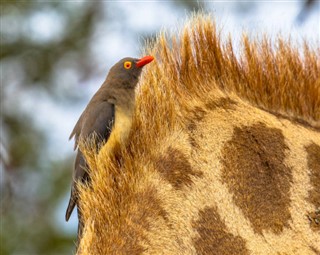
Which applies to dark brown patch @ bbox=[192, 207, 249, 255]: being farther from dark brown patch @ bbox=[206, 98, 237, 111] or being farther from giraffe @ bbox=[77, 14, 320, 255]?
dark brown patch @ bbox=[206, 98, 237, 111]

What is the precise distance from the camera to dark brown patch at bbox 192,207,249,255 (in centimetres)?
212

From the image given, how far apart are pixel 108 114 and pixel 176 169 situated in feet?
2.54

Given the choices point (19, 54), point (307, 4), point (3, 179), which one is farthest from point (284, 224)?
point (19, 54)

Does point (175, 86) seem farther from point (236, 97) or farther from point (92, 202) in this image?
point (92, 202)

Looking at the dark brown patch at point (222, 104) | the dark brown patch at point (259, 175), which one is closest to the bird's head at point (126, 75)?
the dark brown patch at point (222, 104)

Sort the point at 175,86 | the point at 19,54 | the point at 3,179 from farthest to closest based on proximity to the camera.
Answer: the point at 19,54
the point at 3,179
the point at 175,86

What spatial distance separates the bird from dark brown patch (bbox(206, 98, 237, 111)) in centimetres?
25

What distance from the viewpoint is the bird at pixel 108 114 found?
2.54 meters

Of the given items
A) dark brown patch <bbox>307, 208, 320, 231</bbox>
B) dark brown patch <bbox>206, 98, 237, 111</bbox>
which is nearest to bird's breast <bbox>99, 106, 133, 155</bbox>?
dark brown patch <bbox>206, 98, 237, 111</bbox>

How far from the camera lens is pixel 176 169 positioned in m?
2.27

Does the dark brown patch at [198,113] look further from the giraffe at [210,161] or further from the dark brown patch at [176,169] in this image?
the dark brown patch at [176,169]

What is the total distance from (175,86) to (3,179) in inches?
173

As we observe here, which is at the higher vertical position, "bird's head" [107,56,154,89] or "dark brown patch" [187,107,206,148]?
"bird's head" [107,56,154,89]

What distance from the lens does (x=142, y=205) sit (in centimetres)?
219
